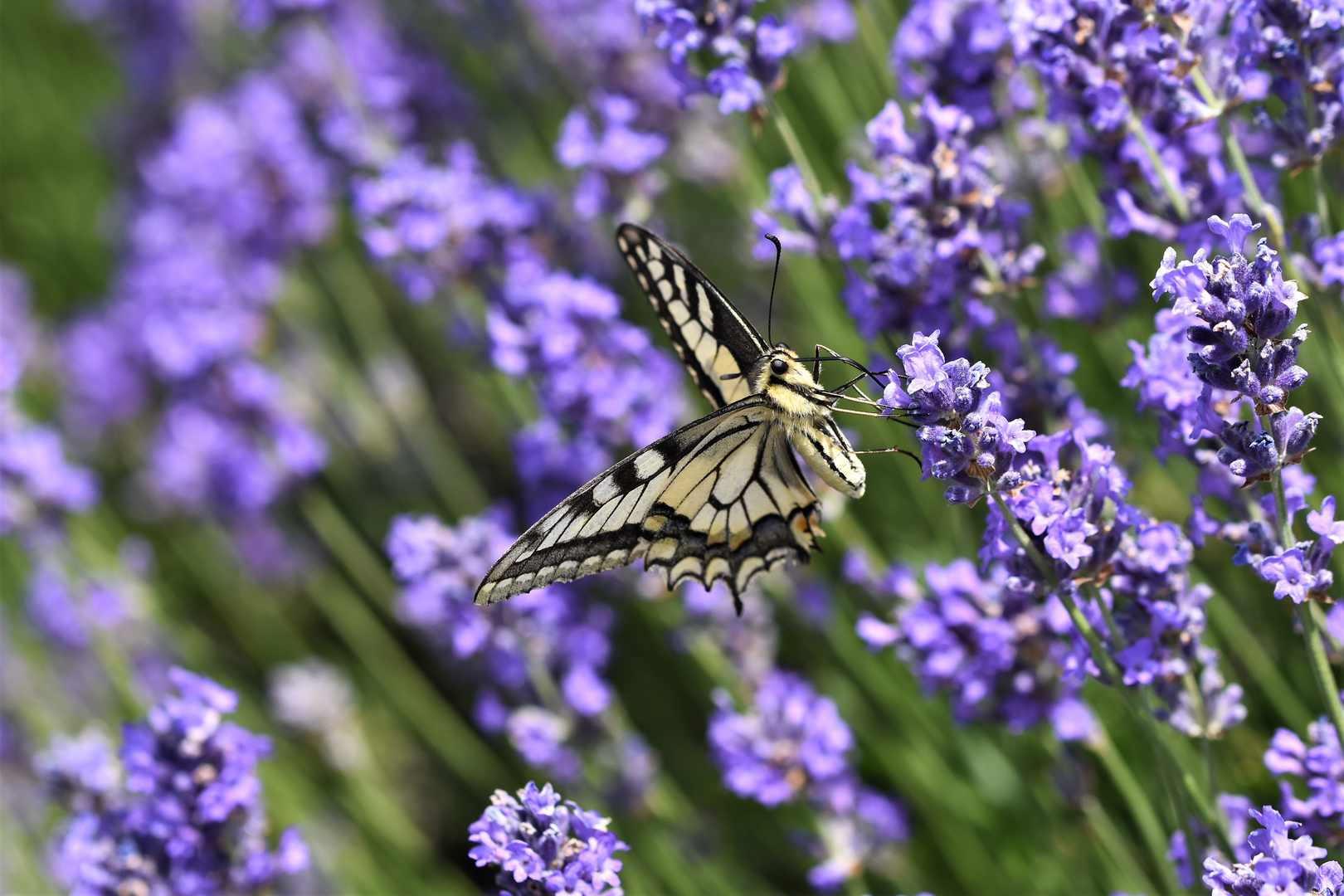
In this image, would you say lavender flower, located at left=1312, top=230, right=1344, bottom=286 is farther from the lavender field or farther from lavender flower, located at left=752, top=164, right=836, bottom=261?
lavender flower, located at left=752, top=164, right=836, bottom=261

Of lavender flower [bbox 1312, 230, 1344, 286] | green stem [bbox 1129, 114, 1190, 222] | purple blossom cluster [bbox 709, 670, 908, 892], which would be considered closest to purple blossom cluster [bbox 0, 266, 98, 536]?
purple blossom cluster [bbox 709, 670, 908, 892]

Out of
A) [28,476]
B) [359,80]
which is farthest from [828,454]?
[359,80]

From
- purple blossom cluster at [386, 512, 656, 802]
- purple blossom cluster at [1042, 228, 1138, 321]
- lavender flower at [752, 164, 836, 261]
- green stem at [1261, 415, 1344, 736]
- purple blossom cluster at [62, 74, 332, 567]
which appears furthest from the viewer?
purple blossom cluster at [62, 74, 332, 567]

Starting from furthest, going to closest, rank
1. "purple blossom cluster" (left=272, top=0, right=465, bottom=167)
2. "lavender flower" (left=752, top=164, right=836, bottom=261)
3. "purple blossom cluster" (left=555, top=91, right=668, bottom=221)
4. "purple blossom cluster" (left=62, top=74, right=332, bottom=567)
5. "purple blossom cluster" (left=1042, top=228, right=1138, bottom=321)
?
"purple blossom cluster" (left=62, top=74, right=332, bottom=567) < "purple blossom cluster" (left=272, top=0, right=465, bottom=167) < "purple blossom cluster" (left=555, top=91, right=668, bottom=221) < "purple blossom cluster" (left=1042, top=228, right=1138, bottom=321) < "lavender flower" (left=752, top=164, right=836, bottom=261)

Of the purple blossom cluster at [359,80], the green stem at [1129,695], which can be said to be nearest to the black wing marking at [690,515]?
the green stem at [1129,695]

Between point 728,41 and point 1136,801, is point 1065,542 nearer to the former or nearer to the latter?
point 1136,801
